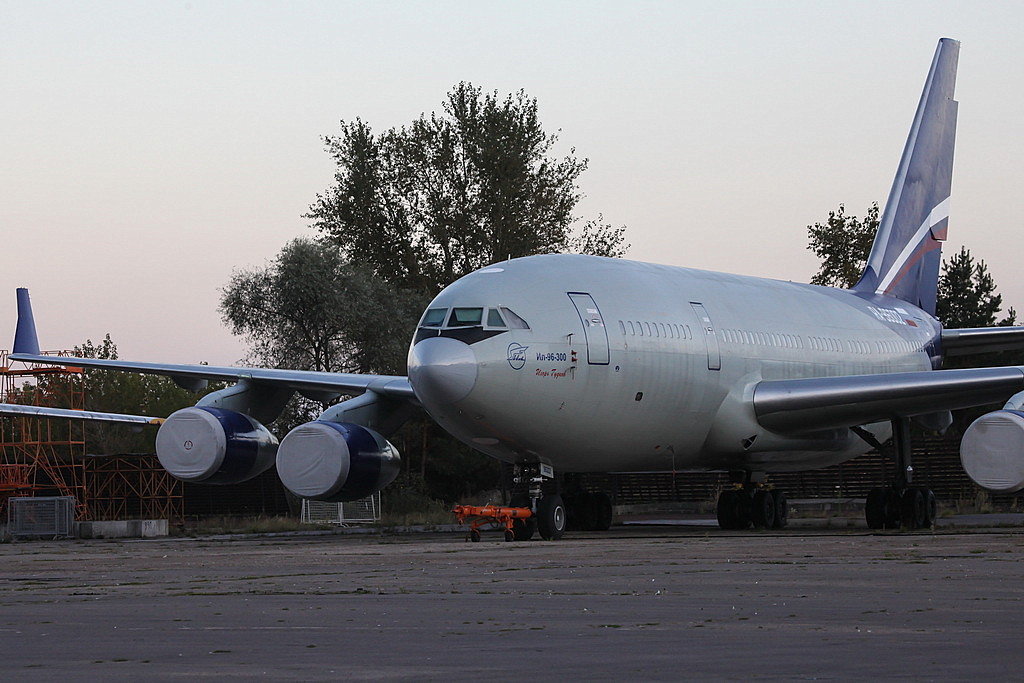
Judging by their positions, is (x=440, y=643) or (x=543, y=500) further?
(x=543, y=500)

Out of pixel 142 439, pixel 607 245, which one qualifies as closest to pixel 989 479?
pixel 607 245

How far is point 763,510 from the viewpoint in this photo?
2383cm

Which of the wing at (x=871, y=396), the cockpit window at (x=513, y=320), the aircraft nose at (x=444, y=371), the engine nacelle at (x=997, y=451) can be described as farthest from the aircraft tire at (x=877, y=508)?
the aircraft nose at (x=444, y=371)

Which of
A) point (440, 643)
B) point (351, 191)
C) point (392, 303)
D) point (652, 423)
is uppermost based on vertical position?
point (351, 191)

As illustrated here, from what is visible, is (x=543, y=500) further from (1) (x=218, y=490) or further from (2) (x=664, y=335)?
(1) (x=218, y=490)

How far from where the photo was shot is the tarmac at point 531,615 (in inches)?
240

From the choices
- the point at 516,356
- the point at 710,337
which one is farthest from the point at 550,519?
the point at 710,337

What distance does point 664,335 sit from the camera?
20.5 meters

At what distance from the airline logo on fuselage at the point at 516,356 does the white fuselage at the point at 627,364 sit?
0.7 inches

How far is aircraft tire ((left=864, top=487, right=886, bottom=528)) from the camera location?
23031mm

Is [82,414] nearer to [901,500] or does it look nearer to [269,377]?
[269,377]

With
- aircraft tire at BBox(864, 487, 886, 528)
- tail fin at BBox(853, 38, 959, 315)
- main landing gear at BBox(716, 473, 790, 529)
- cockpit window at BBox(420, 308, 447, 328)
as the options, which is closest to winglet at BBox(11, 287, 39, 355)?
cockpit window at BBox(420, 308, 447, 328)

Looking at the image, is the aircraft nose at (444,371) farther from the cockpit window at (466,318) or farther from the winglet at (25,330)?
the winglet at (25,330)

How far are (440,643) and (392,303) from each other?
4125cm
